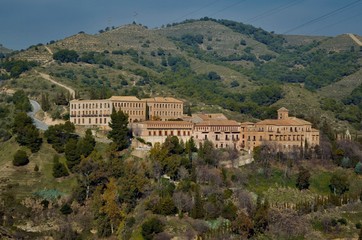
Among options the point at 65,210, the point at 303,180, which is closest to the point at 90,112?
the point at 65,210

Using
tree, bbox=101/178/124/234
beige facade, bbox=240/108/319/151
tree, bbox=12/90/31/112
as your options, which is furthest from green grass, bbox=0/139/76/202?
beige facade, bbox=240/108/319/151

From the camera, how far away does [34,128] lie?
7850 centimetres

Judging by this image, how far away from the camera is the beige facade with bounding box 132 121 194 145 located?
262ft

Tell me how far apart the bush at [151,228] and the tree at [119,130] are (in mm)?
17015

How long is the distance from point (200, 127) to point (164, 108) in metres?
10.6

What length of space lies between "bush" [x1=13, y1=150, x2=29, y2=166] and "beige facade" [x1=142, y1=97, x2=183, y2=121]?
63.8ft

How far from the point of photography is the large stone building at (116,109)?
84.6m

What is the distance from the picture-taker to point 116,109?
276 feet

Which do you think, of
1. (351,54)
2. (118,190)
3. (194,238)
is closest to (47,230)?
(118,190)

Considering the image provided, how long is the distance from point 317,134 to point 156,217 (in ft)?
96.4

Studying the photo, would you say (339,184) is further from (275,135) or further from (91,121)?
(91,121)

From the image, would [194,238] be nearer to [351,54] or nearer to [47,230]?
[47,230]

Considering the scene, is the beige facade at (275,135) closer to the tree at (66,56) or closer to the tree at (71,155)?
the tree at (71,155)

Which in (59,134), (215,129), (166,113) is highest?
(166,113)
